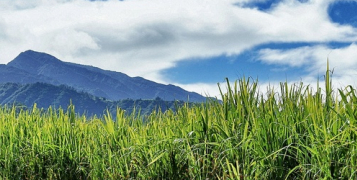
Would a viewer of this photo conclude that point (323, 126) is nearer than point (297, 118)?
Yes

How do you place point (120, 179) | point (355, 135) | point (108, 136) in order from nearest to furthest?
point (355, 135) → point (120, 179) → point (108, 136)

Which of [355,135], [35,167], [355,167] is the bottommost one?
[35,167]

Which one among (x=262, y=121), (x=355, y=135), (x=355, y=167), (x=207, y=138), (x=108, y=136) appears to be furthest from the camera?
(x=108, y=136)

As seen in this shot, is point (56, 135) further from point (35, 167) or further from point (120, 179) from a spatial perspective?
point (120, 179)

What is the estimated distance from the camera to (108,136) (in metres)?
4.93

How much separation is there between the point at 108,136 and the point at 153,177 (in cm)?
101

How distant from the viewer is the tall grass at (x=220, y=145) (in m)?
3.40

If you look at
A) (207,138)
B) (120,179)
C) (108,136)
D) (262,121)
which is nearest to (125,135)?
(108,136)

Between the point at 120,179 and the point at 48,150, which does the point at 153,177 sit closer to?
the point at 120,179

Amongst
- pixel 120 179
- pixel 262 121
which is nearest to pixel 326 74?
pixel 262 121

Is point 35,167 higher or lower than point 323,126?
lower

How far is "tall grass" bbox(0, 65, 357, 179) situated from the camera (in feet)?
11.2

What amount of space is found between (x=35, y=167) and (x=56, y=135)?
1.60 feet

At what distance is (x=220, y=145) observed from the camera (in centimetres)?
367
